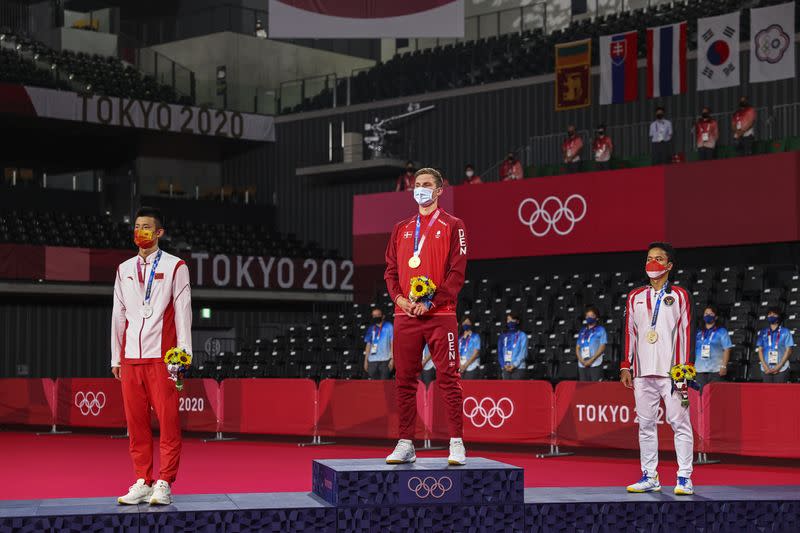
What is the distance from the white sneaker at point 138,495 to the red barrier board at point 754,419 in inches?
317

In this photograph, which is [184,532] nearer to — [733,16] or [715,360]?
[715,360]

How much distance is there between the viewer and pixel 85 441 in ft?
61.3

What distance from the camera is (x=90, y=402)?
20281mm

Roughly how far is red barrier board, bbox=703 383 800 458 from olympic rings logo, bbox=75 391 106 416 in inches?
430

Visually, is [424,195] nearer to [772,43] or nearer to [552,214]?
[552,214]

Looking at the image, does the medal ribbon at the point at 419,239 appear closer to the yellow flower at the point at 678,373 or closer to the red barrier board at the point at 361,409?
the yellow flower at the point at 678,373

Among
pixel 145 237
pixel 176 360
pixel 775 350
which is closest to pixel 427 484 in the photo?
pixel 176 360

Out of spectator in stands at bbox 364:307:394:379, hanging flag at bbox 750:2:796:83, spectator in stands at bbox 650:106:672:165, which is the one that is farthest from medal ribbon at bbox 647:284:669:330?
hanging flag at bbox 750:2:796:83

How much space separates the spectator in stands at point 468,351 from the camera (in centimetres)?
1873

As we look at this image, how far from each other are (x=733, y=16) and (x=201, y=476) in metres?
16.2

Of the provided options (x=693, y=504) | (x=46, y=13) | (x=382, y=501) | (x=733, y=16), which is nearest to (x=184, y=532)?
(x=382, y=501)

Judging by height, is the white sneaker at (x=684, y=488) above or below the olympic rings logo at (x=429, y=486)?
below

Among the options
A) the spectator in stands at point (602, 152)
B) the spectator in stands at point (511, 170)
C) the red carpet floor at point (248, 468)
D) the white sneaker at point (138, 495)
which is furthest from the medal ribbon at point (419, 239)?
the spectator in stands at point (511, 170)

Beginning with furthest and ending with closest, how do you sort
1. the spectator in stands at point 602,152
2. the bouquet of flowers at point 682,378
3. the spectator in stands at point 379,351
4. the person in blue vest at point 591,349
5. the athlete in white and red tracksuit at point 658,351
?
1. the spectator in stands at point 602,152
2. the spectator in stands at point 379,351
3. the person in blue vest at point 591,349
4. the athlete in white and red tracksuit at point 658,351
5. the bouquet of flowers at point 682,378
